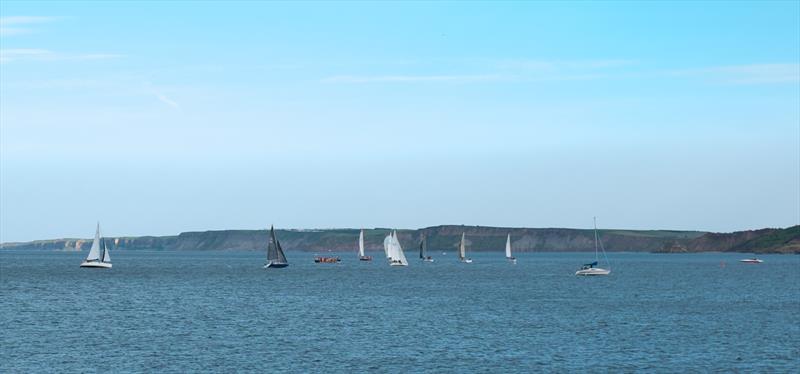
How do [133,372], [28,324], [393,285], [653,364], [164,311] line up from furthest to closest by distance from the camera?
[393,285], [164,311], [28,324], [653,364], [133,372]

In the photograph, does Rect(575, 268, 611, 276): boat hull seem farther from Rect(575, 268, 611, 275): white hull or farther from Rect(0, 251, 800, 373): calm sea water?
Rect(0, 251, 800, 373): calm sea water

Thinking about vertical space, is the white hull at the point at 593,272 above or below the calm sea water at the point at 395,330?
above

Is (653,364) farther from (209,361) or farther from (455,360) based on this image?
(209,361)

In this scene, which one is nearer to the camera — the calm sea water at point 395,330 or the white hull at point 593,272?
the calm sea water at point 395,330

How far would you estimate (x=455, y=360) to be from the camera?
61.2m

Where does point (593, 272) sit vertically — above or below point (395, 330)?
above

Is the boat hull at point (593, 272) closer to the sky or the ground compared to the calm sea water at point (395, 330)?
closer to the sky

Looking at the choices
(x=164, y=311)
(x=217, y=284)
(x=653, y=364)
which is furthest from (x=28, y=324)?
(x=217, y=284)

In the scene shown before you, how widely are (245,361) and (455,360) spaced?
38.3 feet

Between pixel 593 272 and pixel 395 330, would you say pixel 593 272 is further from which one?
pixel 395 330

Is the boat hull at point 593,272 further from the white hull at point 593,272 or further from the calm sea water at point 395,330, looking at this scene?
the calm sea water at point 395,330

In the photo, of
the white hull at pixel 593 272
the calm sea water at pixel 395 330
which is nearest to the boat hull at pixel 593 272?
the white hull at pixel 593 272

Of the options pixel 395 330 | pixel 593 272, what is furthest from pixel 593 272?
pixel 395 330

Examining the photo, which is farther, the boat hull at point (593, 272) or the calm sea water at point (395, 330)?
the boat hull at point (593, 272)
